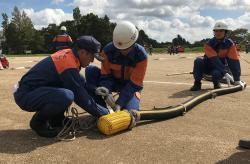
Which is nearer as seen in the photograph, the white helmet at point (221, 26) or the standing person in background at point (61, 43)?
the white helmet at point (221, 26)

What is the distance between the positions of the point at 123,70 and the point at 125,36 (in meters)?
0.65

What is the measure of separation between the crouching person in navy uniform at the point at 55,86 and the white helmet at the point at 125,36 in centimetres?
96

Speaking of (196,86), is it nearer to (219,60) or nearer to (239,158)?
(219,60)

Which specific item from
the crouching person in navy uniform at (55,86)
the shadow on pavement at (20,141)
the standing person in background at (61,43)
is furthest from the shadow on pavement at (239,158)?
the standing person in background at (61,43)

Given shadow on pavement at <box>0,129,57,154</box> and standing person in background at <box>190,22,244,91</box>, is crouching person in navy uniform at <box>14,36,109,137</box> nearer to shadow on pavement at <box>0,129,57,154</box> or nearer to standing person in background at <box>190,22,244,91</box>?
shadow on pavement at <box>0,129,57,154</box>

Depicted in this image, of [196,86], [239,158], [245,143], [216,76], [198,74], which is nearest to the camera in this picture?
[239,158]

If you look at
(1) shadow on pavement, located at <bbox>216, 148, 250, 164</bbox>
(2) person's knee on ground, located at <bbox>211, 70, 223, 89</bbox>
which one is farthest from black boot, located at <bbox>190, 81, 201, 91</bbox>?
(1) shadow on pavement, located at <bbox>216, 148, 250, 164</bbox>

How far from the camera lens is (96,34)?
82875mm

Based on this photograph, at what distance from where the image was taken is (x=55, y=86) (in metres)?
5.37

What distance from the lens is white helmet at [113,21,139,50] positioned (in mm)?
6289

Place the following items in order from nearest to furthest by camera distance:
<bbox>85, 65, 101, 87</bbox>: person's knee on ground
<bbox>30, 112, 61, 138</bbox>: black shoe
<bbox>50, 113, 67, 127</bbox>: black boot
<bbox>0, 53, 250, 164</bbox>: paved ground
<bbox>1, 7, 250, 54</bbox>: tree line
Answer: <bbox>0, 53, 250, 164</bbox>: paved ground, <bbox>30, 112, 61, 138</bbox>: black shoe, <bbox>50, 113, 67, 127</bbox>: black boot, <bbox>85, 65, 101, 87</bbox>: person's knee on ground, <bbox>1, 7, 250, 54</bbox>: tree line

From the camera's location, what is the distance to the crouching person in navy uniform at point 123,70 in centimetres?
617

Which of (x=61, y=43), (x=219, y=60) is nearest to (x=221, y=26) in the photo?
(x=219, y=60)

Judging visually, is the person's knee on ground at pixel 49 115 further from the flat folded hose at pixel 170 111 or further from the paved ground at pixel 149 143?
the flat folded hose at pixel 170 111
